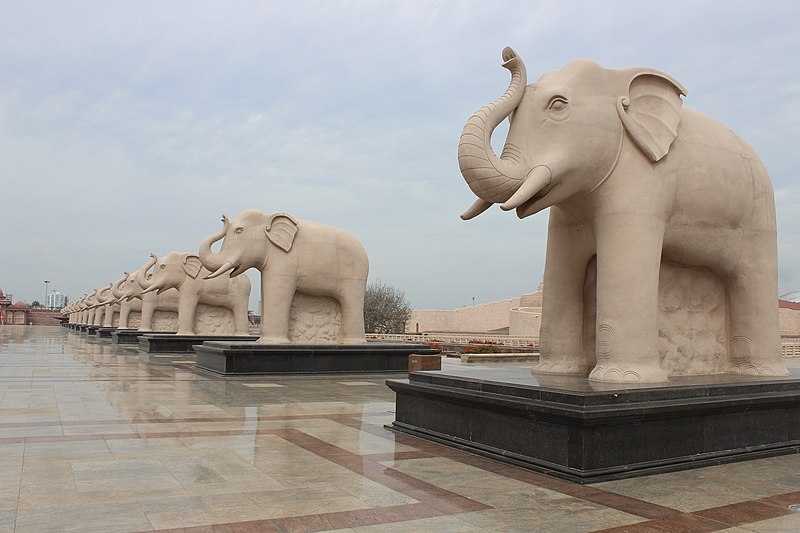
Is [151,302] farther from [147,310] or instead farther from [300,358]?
[300,358]

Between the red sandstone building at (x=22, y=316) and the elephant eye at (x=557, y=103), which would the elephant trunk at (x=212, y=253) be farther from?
the red sandstone building at (x=22, y=316)

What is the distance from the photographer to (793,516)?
4.79 m

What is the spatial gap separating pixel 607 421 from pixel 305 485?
2.52 metres

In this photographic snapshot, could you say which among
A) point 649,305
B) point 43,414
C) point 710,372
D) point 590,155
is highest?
point 590,155

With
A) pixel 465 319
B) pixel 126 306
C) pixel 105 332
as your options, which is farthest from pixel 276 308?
pixel 465 319

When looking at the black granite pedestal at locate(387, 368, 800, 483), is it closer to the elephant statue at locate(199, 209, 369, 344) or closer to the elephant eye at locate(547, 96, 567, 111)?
the elephant eye at locate(547, 96, 567, 111)

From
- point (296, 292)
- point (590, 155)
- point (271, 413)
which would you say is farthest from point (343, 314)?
point (590, 155)

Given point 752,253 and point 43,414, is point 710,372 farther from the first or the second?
point 43,414

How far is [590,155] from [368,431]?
396cm

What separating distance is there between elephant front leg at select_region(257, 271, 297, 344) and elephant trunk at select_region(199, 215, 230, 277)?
6.12 ft

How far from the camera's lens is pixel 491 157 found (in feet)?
22.0

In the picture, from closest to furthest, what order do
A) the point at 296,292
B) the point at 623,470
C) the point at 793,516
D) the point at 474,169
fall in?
the point at 793,516 → the point at 623,470 → the point at 474,169 → the point at 296,292

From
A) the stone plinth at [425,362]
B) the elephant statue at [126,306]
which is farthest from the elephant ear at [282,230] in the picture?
the elephant statue at [126,306]

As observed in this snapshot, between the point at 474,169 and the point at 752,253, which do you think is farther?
the point at 752,253
